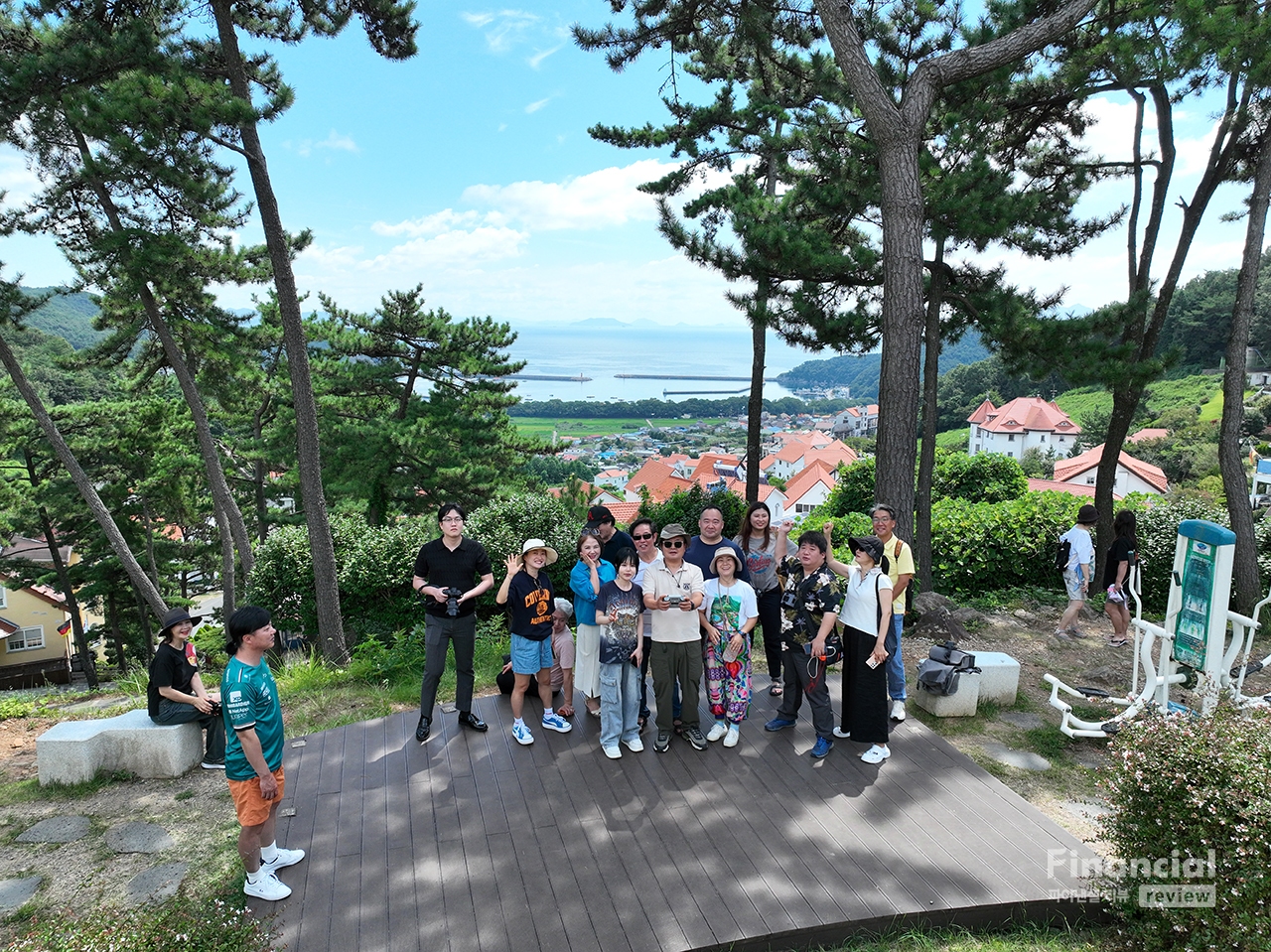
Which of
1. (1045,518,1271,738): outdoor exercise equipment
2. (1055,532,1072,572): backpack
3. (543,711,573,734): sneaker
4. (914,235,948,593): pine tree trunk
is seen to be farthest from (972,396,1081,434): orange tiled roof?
(543,711,573,734): sneaker

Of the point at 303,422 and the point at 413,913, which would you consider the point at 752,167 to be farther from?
the point at 413,913

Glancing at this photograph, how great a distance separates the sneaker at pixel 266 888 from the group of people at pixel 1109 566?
6826 millimetres

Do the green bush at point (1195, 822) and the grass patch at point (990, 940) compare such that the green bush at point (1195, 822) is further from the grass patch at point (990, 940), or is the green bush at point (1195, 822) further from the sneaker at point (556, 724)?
the sneaker at point (556, 724)

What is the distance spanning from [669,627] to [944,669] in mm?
2184

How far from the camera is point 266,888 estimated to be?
10.9 feet

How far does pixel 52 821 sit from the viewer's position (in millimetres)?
4121

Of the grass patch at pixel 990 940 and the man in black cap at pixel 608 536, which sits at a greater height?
the man in black cap at pixel 608 536

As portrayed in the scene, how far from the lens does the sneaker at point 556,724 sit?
4.86m

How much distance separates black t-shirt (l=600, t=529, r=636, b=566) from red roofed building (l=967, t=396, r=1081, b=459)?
6575 centimetres

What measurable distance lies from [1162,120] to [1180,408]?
5173 centimetres

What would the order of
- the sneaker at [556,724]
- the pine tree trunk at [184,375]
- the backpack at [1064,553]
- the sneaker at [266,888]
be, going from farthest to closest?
the pine tree trunk at [184,375] < the backpack at [1064,553] < the sneaker at [556,724] < the sneaker at [266,888]

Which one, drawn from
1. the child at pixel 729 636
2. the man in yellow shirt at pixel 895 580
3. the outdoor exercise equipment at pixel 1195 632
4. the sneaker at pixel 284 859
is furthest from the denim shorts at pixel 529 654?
the outdoor exercise equipment at pixel 1195 632

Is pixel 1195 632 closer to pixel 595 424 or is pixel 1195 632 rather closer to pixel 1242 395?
pixel 1242 395

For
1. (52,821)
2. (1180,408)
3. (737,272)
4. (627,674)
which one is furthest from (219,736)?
(1180,408)
